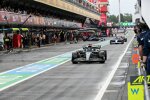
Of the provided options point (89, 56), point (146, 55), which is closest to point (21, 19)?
point (89, 56)

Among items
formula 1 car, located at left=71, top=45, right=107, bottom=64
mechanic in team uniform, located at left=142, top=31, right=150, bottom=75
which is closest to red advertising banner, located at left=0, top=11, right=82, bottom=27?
formula 1 car, located at left=71, top=45, right=107, bottom=64

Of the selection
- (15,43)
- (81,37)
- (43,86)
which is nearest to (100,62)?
(43,86)

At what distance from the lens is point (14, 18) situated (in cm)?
4284

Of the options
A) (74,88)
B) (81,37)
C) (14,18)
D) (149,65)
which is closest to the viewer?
(149,65)

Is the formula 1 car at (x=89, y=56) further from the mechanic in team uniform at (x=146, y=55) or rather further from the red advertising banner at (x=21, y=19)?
the red advertising banner at (x=21, y=19)

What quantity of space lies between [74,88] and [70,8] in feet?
209

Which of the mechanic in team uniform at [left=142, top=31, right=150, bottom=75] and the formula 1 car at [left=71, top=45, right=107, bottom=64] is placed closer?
the mechanic in team uniform at [left=142, top=31, right=150, bottom=75]

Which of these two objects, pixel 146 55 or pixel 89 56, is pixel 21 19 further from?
pixel 146 55

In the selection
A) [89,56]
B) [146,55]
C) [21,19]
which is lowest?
[89,56]

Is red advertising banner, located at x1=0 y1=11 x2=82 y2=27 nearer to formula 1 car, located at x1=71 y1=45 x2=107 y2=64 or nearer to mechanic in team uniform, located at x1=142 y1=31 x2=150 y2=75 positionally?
formula 1 car, located at x1=71 y1=45 x2=107 y2=64

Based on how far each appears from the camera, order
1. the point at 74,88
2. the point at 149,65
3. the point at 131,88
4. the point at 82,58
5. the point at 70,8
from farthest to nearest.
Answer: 1. the point at 70,8
2. the point at 82,58
3. the point at 74,88
4. the point at 149,65
5. the point at 131,88

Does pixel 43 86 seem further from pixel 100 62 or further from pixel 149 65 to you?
pixel 100 62

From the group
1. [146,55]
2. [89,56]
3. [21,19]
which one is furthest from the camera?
[21,19]

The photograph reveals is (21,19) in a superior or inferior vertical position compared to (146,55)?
superior
